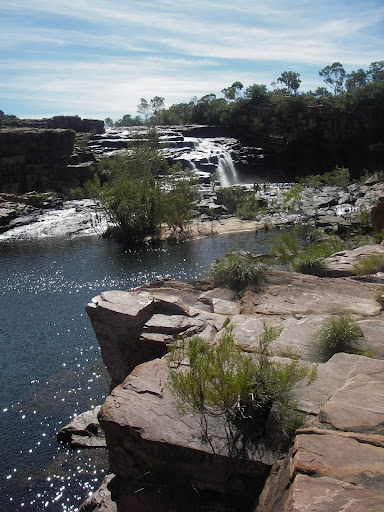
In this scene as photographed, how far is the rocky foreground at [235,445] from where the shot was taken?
4570 mm

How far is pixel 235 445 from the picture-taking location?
563cm

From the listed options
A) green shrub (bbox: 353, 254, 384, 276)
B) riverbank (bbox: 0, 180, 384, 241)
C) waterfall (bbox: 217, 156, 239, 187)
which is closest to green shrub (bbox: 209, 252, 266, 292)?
green shrub (bbox: 353, 254, 384, 276)

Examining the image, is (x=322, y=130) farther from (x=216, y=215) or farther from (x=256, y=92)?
(x=216, y=215)

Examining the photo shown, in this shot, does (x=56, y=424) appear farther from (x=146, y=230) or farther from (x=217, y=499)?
(x=146, y=230)

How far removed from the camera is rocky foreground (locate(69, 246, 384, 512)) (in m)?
4.57

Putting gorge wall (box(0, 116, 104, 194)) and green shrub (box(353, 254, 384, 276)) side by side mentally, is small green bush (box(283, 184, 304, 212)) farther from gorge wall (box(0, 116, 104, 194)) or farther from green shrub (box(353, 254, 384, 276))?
gorge wall (box(0, 116, 104, 194))

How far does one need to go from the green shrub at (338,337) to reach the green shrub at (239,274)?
13.0 ft

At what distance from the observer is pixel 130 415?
6340 mm

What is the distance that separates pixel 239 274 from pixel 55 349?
601 centimetres

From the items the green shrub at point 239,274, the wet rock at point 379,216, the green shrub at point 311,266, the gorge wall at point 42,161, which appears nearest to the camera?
the green shrub at point 239,274

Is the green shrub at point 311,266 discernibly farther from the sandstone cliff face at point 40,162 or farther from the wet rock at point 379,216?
the sandstone cliff face at point 40,162

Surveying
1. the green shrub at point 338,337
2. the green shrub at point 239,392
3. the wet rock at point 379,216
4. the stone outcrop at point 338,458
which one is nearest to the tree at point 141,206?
the wet rock at point 379,216

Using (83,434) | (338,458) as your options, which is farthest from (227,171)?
(338,458)

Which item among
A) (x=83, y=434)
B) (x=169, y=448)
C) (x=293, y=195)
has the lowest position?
(x=83, y=434)
